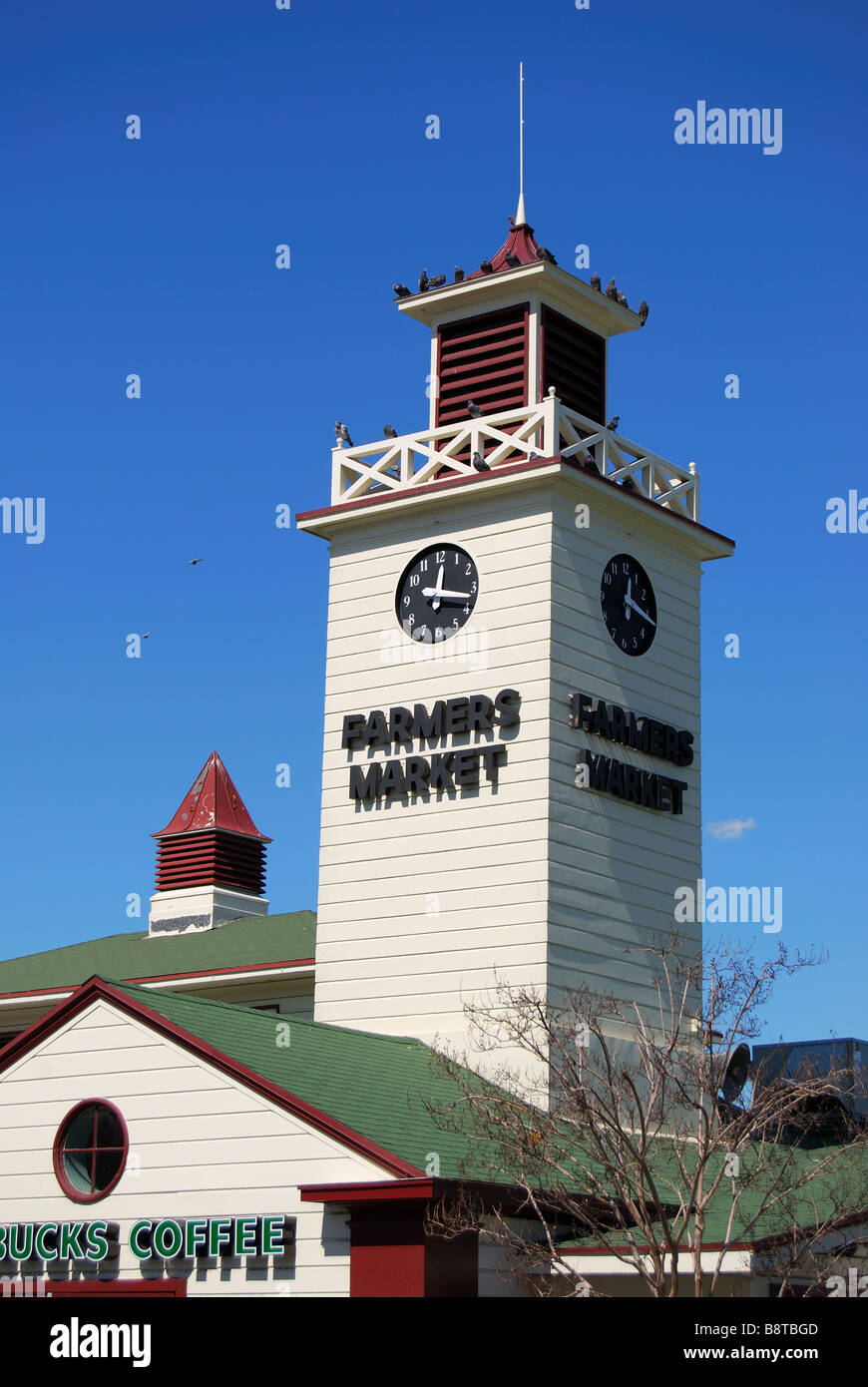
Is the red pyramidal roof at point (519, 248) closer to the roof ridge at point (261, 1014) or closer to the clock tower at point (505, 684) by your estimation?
the clock tower at point (505, 684)

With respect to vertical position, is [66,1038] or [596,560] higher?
[596,560]

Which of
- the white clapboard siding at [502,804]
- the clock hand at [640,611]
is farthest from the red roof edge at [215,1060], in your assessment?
the clock hand at [640,611]

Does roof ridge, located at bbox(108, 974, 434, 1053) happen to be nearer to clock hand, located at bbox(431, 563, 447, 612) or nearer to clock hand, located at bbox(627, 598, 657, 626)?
clock hand, located at bbox(431, 563, 447, 612)

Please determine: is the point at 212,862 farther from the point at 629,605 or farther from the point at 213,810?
the point at 629,605

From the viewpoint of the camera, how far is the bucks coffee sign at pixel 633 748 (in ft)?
96.5

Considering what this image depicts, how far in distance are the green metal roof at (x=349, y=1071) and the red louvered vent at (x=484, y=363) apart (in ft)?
37.0

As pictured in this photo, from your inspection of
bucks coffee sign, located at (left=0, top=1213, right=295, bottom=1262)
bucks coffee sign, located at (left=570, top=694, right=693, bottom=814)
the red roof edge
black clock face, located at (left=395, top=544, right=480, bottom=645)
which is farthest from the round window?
black clock face, located at (left=395, top=544, right=480, bottom=645)

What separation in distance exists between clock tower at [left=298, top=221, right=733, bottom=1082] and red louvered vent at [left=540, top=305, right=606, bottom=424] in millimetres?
50

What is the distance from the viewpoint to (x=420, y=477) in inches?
1241

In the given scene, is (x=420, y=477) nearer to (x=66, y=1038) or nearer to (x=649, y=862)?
(x=649, y=862)

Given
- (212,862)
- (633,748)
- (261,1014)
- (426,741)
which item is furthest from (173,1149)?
(212,862)

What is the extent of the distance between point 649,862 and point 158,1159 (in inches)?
400
